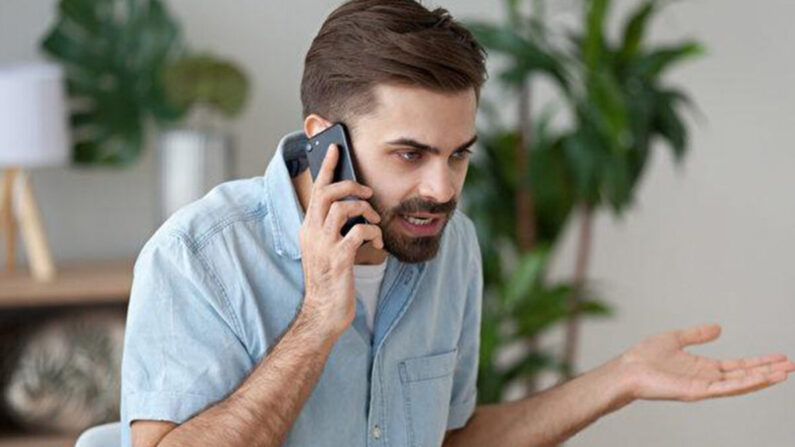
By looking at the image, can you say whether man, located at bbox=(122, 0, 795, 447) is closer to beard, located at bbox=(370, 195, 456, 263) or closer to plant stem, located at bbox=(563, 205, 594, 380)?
beard, located at bbox=(370, 195, 456, 263)

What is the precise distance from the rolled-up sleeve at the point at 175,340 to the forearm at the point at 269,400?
0.03 metres

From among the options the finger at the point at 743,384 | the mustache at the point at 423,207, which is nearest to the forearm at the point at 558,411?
the finger at the point at 743,384

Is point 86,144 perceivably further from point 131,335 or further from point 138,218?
point 131,335

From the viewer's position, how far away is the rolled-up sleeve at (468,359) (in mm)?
1852

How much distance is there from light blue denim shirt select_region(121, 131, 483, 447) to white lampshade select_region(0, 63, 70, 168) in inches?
61.6

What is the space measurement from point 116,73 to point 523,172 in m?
1.07

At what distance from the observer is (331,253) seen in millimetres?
1544

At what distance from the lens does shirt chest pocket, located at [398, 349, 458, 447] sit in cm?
172

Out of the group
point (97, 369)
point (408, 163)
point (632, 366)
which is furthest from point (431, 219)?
point (97, 369)

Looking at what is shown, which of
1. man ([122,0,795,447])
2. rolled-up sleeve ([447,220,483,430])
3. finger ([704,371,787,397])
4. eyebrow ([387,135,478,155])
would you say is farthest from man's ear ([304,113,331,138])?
finger ([704,371,787,397])

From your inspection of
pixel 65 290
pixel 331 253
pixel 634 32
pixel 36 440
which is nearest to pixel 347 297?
pixel 331 253

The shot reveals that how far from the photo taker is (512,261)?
12.1ft

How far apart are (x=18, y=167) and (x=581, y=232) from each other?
1462mm

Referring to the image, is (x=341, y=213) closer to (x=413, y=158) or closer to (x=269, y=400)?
(x=413, y=158)
